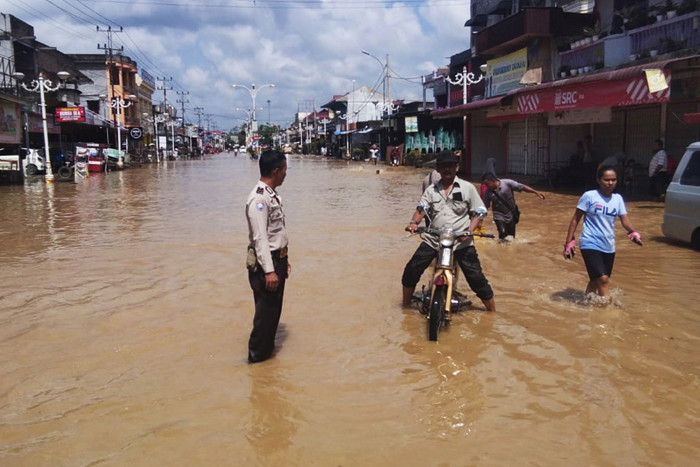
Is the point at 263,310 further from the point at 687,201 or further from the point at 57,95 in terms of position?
the point at 57,95

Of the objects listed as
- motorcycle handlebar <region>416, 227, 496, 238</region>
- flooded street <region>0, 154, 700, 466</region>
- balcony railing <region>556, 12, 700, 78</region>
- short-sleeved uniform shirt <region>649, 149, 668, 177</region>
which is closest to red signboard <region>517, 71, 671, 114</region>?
short-sleeved uniform shirt <region>649, 149, 668, 177</region>

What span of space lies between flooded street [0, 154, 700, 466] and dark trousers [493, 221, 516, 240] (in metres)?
0.43

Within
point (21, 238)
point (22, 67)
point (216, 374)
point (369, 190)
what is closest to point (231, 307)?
point (216, 374)

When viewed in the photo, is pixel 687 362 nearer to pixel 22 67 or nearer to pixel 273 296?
pixel 273 296

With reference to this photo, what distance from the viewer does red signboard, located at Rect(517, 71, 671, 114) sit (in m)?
13.8

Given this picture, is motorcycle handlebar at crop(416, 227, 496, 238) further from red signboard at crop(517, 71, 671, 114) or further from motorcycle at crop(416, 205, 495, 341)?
red signboard at crop(517, 71, 671, 114)

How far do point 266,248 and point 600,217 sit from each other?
3.43 metres

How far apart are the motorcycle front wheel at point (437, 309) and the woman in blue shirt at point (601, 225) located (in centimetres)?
151

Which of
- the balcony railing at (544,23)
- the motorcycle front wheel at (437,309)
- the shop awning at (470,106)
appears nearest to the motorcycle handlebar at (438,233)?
the motorcycle front wheel at (437,309)

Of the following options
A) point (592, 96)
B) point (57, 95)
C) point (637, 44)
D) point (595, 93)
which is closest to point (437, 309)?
point (595, 93)

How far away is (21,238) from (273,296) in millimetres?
9396

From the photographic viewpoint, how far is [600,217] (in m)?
6.20

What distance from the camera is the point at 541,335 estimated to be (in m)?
5.77

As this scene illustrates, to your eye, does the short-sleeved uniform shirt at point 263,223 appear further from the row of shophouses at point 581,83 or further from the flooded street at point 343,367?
the row of shophouses at point 581,83
